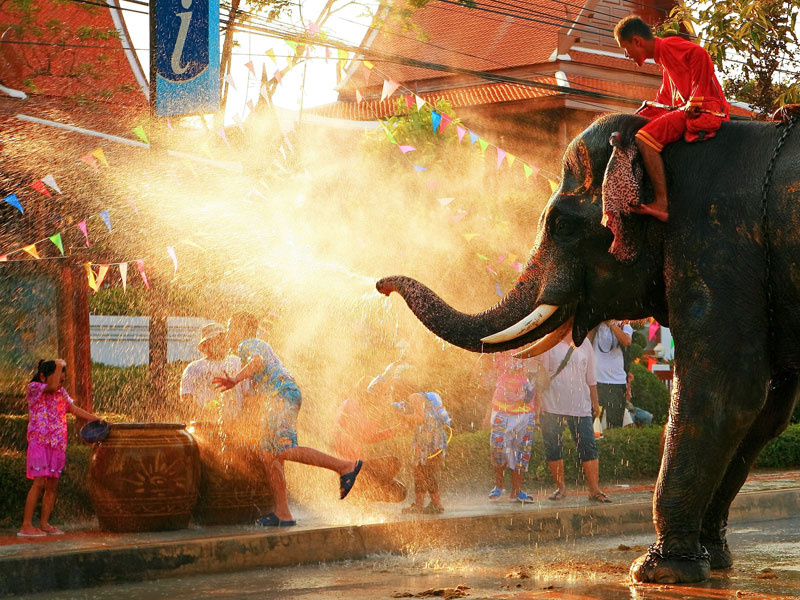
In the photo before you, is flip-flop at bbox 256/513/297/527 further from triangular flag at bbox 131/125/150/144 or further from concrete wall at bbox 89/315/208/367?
concrete wall at bbox 89/315/208/367

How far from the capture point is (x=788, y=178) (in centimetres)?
560

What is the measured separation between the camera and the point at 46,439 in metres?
9.45

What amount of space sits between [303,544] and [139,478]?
4.90 feet

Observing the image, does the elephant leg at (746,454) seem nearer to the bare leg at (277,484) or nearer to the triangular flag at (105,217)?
the bare leg at (277,484)

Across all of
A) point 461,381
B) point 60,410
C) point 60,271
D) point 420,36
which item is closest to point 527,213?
point 461,381

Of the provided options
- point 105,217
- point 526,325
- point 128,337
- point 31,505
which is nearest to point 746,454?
point 526,325

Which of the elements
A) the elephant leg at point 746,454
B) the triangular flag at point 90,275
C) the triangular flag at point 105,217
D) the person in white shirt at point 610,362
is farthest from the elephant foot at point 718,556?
the triangular flag at point 90,275

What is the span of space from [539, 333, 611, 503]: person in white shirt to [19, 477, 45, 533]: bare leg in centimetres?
484

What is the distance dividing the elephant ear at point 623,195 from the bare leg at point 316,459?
13.6 feet

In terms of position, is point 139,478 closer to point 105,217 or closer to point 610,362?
point 105,217

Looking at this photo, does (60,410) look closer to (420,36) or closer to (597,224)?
(597,224)

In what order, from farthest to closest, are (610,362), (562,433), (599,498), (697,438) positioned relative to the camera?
(610,362) < (562,433) < (599,498) < (697,438)

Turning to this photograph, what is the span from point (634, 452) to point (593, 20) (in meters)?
17.2

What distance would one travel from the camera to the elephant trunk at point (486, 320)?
623cm
